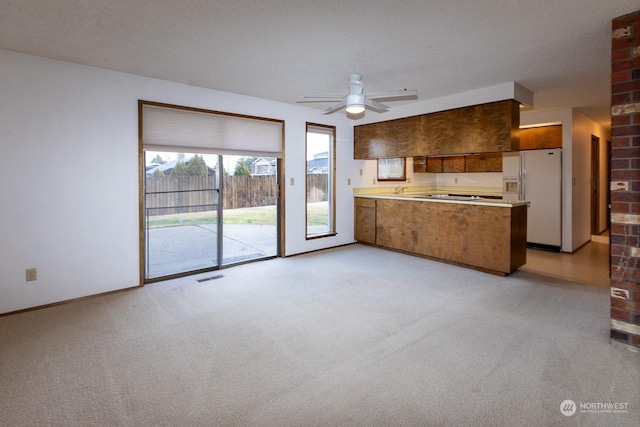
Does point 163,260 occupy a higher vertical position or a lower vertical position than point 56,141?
lower

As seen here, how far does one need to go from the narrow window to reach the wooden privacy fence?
0.82 m

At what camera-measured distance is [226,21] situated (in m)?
2.56

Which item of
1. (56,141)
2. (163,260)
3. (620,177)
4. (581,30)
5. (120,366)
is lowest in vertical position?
(120,366)

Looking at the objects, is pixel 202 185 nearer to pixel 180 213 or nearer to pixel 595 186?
pixel 180 213

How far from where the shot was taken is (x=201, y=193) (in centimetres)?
440

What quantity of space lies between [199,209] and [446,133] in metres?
3.66

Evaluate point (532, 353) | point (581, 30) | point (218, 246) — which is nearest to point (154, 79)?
point (218, 246)

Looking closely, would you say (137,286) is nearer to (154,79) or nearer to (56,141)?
(56,141)

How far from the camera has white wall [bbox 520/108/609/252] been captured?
219 inches

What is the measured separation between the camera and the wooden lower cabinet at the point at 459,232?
425 cm

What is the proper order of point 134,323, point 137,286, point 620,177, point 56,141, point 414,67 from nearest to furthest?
point 620,177, point 134,323, point 56,141, point 414,67, point 137,286

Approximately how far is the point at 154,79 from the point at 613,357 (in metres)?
5.05

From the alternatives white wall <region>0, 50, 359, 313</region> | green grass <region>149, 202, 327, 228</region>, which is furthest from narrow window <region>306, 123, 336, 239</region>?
white wall <region>0, 50, 359, 313</region>

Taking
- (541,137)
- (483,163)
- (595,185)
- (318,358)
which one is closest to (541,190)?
(541,137)
